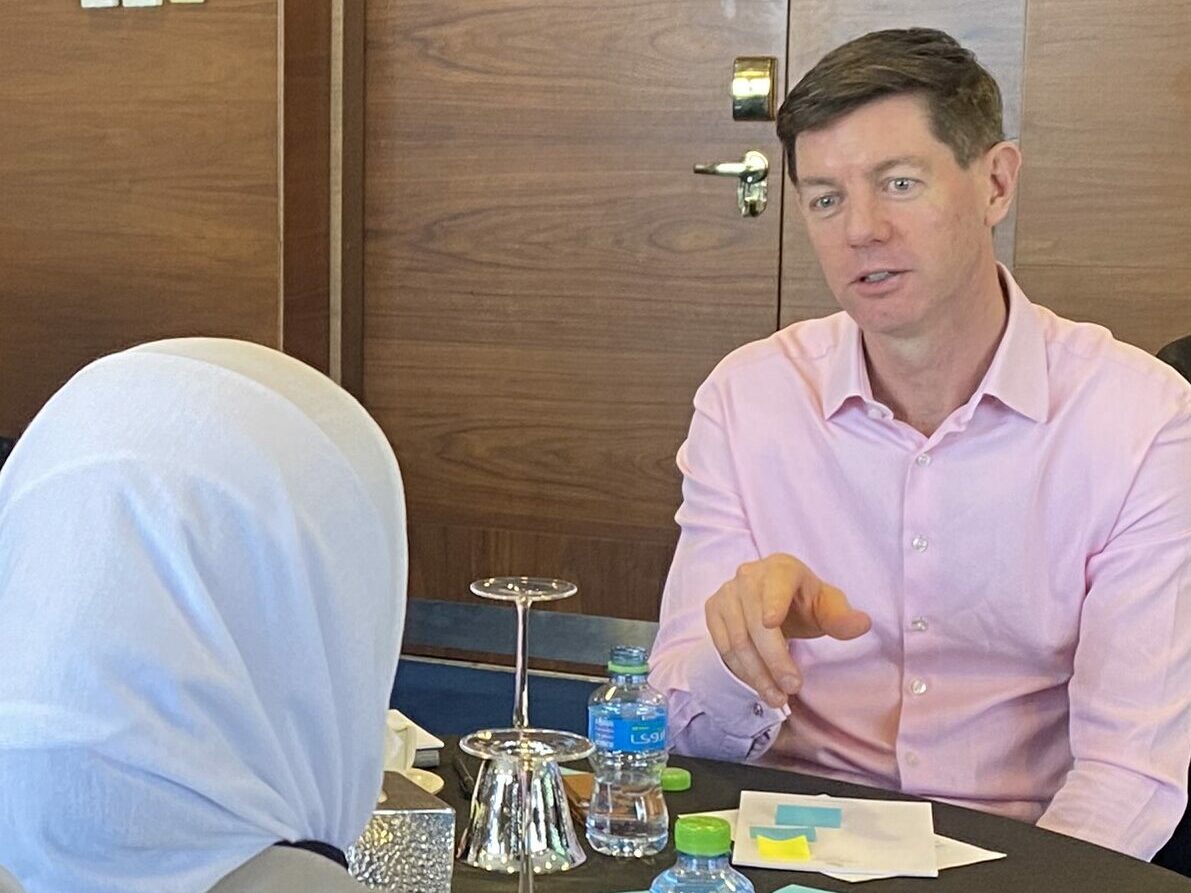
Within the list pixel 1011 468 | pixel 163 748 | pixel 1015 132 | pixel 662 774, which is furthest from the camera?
pixel 1015 132

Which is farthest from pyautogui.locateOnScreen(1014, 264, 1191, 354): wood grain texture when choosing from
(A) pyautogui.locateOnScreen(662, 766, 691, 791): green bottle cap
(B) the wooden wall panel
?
(A) pyautogui.locateOnScreen(662, 766, 691, 791): green bottle cap

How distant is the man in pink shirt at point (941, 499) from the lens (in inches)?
78.0

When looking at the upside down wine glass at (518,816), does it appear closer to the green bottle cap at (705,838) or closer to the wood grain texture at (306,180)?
the green bottle cap at (705,838)

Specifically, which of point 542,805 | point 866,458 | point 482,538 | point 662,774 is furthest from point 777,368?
point 482,538

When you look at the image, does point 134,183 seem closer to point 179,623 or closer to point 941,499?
point 941,499

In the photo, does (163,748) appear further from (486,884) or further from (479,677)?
(479,677)

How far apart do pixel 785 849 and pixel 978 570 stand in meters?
0.59

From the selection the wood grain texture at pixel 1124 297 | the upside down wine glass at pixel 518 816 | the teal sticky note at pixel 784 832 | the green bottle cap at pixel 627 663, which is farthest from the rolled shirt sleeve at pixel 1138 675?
the wood grain texture at pixel 1124 297

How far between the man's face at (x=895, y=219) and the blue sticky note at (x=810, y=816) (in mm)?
617

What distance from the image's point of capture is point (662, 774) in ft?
5.73

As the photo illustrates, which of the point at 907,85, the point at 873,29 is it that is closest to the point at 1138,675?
the point at 907,85

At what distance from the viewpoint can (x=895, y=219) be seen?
2.07 meters

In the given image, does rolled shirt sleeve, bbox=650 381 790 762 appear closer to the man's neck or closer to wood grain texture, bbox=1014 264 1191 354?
the man's neck

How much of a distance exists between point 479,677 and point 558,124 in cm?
127
